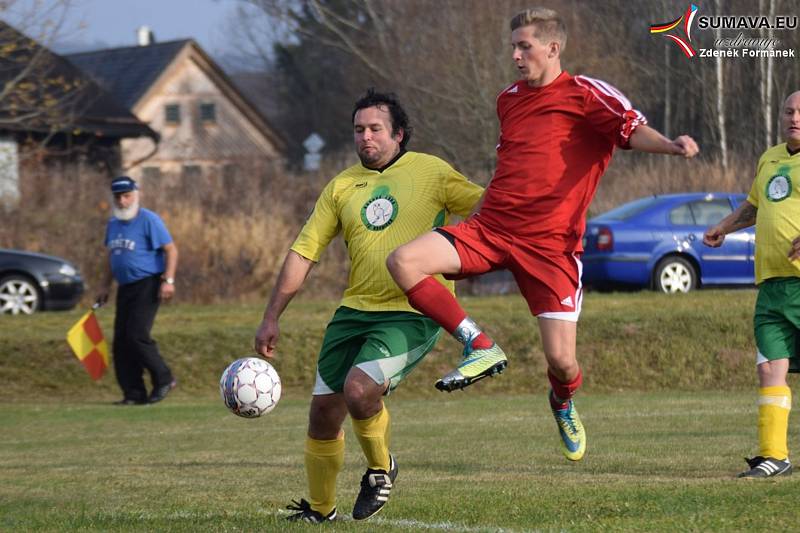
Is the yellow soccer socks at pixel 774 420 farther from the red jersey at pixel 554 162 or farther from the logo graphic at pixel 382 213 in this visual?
the logo graphic at pixel 382 213

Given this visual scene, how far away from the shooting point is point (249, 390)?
694 cm

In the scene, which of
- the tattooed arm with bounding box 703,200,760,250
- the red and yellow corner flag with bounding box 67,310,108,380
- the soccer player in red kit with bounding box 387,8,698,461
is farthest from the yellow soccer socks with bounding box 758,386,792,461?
the red and yellow corner flag with bounding box 67,310,108,380

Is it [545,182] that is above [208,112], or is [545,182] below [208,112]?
below

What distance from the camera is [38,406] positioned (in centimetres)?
1528

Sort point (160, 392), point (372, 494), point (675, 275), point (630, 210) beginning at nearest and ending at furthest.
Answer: point (372, 494) < point (160, 392) < point (675, 275) < point (630, 210)

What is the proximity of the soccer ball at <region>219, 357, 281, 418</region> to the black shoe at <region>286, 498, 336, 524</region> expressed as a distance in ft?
1.71

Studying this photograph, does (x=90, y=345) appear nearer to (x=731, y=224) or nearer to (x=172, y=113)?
(x=731, y=224)

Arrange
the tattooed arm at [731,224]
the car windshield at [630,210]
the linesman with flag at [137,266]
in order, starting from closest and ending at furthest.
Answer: the tattooed arm at [731,224] → the linesman with flag at [137,266] → the car windshield at [630,210]

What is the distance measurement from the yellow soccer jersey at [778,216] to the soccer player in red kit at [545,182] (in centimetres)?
167

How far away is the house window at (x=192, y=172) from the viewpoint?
28422 mm

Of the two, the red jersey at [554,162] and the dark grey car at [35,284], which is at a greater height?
the red jersey at [554,162]

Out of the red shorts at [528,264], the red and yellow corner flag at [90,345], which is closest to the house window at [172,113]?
the red and yellow corner flag at [90,345]

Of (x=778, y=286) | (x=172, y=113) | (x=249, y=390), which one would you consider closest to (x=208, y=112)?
(x=172, y=113)

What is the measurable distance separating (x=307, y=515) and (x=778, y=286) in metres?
3.32
